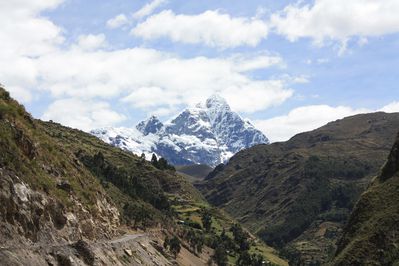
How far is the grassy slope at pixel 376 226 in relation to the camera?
4384 inches

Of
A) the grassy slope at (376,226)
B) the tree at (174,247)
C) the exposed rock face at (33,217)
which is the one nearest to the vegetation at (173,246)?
the tree at (174,247)

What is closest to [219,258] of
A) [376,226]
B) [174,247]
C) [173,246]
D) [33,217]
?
[174,247]

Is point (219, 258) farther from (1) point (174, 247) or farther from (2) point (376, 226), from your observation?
(2) point (376, 226)

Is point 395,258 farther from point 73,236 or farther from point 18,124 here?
point 18,124

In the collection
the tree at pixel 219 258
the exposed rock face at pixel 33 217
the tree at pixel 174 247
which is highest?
the exposed rock face at pixel 33 217

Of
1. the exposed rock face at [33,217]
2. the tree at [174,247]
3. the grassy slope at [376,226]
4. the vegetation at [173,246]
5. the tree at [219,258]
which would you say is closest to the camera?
the exposed rock face at [33,217]

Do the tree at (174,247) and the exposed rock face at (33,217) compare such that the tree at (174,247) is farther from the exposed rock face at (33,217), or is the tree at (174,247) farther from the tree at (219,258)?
the exposed rock face at (33,217)

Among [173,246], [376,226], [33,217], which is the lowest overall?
[173,246]

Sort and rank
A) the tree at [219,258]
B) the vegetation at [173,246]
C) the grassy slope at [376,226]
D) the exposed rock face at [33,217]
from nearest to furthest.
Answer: the exposed rock face at [33,217], the grassy slope at [376,226], the vegetation at [173,246], the tree at [219,258]

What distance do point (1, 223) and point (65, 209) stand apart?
64.3 ft

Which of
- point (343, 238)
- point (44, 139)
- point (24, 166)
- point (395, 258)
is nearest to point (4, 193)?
point (24, 166)

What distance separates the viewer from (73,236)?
7656 cm

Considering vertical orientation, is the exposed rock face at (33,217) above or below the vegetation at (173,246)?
above

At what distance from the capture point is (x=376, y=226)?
12144 centimetres
